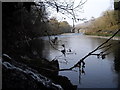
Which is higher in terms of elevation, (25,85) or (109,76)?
(25,85)

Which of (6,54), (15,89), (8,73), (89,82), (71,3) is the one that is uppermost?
(71,3)

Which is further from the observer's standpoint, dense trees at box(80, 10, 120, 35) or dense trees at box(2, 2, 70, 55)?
dense trees at box(2, 2, 70, 55)

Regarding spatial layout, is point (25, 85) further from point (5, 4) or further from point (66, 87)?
point (66, 87)

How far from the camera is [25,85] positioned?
1696mm

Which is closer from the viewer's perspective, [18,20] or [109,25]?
[109,25]

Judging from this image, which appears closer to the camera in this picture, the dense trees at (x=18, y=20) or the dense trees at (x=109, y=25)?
the dense trees at (x=109, y=25)

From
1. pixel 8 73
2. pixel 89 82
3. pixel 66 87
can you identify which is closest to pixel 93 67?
pixel 89 82

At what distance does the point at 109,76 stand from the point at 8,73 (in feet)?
10.2

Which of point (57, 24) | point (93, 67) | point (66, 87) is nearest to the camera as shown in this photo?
point (57, 24)

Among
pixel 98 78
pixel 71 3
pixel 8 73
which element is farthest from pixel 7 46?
pixel 98 78

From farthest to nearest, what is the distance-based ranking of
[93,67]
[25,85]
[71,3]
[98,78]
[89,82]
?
[93,67] < [98,78] < [89,82] < [25,85] < [71,3]

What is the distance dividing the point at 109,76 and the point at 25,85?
303 cm

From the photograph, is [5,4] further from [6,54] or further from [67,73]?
[67,73]

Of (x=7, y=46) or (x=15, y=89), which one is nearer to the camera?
(x=15, y=89)
